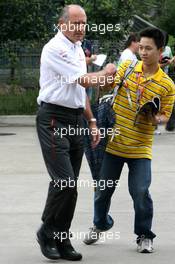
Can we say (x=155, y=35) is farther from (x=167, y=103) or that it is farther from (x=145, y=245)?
(x=145, y=245)

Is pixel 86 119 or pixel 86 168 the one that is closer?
pixel 86 119

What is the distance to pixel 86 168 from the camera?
10.2m

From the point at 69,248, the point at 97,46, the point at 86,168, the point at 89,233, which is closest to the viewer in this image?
the point at 69,248

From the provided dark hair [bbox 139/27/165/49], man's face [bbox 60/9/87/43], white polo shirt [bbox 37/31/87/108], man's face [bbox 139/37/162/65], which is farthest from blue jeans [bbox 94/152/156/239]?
man's face [bbox 60/9/87/43]

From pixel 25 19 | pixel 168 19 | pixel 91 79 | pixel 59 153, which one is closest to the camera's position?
pixel 91 79

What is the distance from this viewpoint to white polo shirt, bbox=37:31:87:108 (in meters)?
5.56

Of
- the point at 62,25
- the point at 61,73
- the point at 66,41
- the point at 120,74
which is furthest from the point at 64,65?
the point at 120,74

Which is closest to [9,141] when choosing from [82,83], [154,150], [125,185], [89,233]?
[154,150]

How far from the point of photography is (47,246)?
5.87 meters

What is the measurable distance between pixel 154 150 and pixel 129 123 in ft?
19.5

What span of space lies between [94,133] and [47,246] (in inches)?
36.0

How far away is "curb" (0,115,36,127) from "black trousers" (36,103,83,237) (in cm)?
986

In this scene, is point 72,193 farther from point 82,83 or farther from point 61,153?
point 82,83

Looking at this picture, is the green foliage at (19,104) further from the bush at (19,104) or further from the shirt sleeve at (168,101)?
the shirt sleeve at (168,101)
